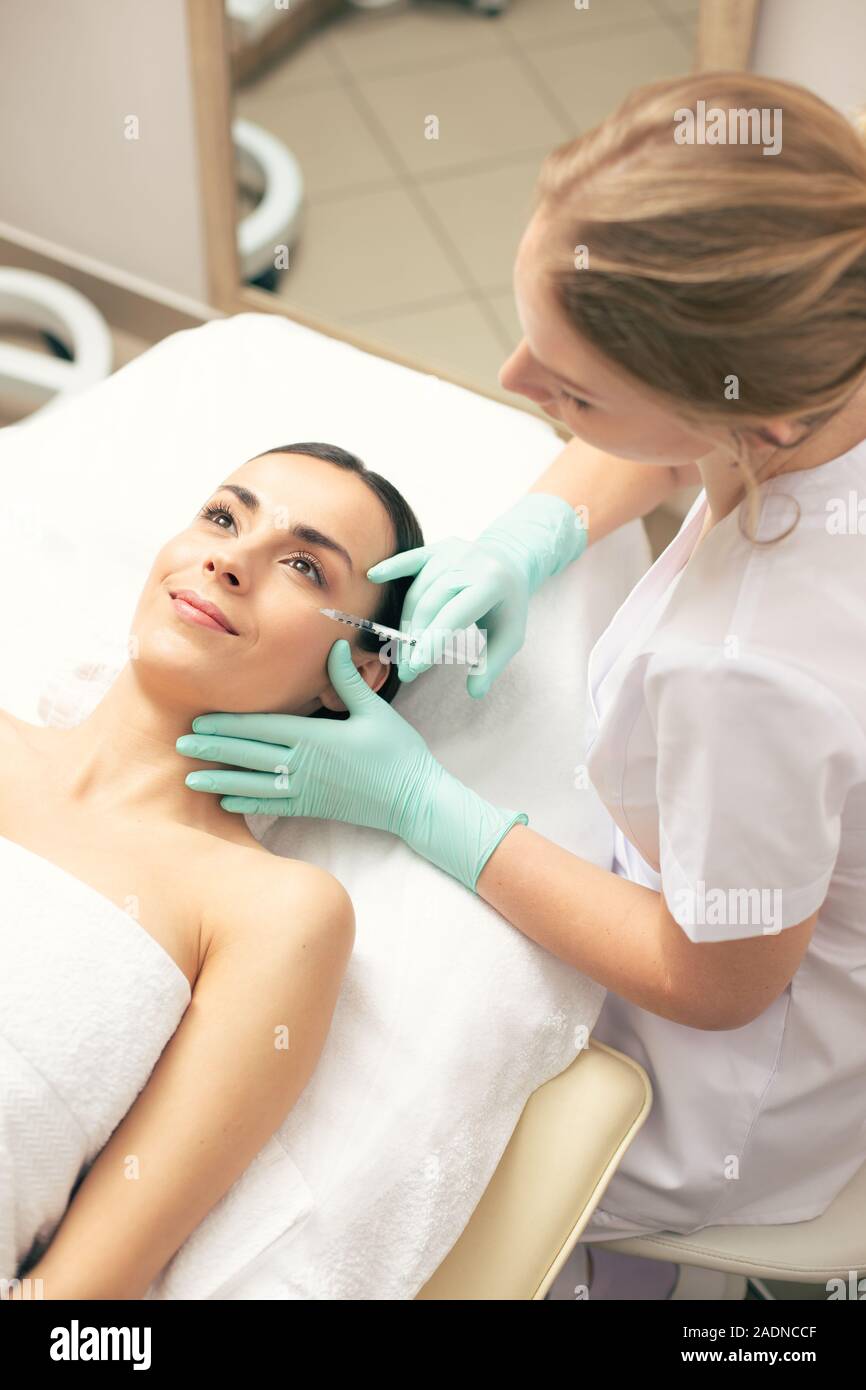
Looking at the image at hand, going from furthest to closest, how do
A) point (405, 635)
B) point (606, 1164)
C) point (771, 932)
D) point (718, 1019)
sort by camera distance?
point (405, 635)
point (606, 1164)
point (718, 1019)
point (771, 932)

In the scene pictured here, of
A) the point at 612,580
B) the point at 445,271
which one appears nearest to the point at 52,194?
the point at 445,271

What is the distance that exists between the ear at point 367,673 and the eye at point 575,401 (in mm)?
580

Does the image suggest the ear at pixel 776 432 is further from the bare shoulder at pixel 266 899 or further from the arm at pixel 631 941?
the bare shoulder at pixel 266 899

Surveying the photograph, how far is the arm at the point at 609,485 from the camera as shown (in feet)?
5.38

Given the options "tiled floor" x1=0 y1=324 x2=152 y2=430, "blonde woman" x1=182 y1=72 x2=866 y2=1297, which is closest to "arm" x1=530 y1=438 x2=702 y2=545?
"blonde woman" x1=182 y1=72 x2=866 y2=1297

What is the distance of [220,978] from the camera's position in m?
1.26

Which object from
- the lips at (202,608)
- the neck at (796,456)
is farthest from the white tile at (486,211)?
the neck at (796,456)

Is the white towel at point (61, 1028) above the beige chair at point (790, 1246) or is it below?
above

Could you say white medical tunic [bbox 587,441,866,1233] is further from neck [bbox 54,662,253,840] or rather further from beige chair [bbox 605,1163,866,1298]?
neck [bbox 54,662,253,840]

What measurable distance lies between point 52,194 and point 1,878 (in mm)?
2094

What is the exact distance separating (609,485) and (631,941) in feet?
2.14

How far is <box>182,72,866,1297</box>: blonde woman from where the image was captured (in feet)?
2.86

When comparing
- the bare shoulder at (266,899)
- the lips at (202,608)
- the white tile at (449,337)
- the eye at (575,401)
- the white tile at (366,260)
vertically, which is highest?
the white tile at (366,260)
